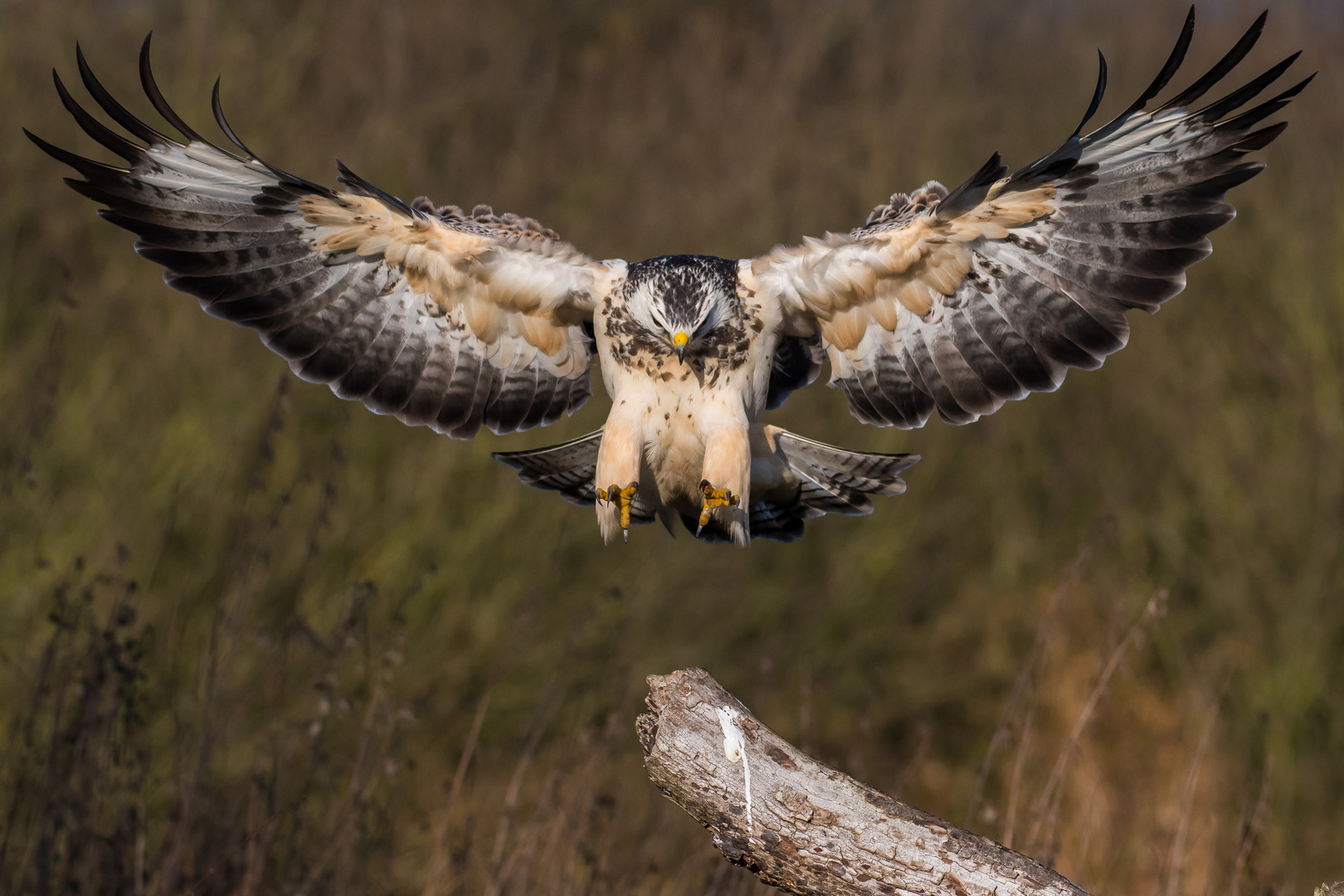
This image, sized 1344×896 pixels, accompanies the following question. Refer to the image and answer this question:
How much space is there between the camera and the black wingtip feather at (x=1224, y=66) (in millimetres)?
2834

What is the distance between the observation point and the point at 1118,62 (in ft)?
34.2

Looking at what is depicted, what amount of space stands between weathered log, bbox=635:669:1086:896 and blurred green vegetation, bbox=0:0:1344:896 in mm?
1489

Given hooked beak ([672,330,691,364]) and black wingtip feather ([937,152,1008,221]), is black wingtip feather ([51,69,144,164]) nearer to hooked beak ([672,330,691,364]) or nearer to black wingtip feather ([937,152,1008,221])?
hooked beak ([672,330,691,364])

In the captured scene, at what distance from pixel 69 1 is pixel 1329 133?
8.81 m

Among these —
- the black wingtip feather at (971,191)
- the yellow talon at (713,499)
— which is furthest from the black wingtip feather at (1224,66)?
the yellow talon at (713,499)

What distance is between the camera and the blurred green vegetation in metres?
5.90

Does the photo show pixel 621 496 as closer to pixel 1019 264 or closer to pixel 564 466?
pixel 564 466

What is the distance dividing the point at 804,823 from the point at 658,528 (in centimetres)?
468

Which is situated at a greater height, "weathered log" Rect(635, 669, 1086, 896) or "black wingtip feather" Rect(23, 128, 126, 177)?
"black wingtip feather" Rect(23, 128, 126, 177)

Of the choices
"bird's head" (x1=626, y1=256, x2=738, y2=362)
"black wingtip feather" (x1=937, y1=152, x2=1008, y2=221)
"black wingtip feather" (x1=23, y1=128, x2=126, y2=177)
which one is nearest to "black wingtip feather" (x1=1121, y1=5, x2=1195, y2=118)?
"black wingtip feather" (x1=937, y1=152, x2=1008, y2=221)

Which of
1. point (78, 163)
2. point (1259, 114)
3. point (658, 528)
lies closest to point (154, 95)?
point (78, 163)

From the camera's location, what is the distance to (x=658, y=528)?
7105 millimetres

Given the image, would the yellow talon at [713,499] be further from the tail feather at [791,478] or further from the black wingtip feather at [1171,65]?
the black wingtip feather at [1171,65]

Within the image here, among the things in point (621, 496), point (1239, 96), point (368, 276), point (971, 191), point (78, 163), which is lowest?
point (621, 496)
